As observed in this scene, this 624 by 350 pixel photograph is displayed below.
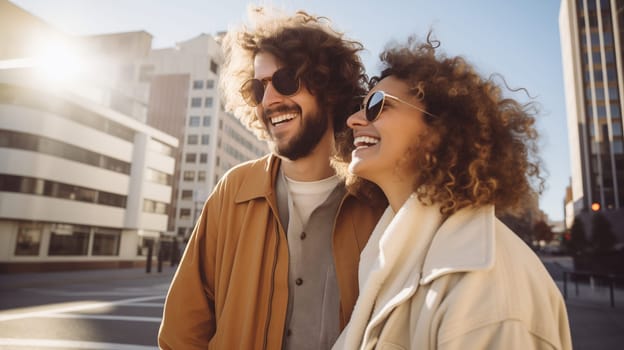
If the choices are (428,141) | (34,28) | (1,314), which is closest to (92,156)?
(1,314)

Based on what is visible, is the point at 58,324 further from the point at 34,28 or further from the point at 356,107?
the point at 356,107

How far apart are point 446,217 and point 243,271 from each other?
1250 mm

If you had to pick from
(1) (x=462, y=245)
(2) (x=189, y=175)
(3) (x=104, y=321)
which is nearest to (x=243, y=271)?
(1) (x=462, y=245)

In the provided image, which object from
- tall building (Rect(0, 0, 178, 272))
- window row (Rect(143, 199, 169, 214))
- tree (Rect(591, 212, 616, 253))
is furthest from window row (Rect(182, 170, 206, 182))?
tree (Rect(591, 212, 616, 253))

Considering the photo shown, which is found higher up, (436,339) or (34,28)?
(34,28)

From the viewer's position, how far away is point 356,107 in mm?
2934

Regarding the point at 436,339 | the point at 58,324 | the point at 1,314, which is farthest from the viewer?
the point at 1,314

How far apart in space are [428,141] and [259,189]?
3.69ft

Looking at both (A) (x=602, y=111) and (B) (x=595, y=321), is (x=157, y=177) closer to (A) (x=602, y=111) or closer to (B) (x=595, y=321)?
(B) (x=595, y=321)

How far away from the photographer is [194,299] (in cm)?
248

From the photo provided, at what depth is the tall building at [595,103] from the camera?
1729 inches

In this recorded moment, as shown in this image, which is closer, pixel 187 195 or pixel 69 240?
pixel 69 240

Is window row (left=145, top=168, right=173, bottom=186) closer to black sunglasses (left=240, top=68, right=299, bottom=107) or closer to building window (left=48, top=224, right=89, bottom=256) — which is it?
building window (left=48, top=224, right=89, bottom=256)

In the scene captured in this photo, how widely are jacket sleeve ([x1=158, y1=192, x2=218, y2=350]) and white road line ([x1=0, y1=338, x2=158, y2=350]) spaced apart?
15.9 ft
